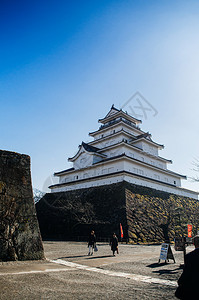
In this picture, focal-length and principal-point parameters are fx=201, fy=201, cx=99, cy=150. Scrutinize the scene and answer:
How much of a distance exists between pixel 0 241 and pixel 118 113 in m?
29.5

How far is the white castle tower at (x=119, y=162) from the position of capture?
26469mm

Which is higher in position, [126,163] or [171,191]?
[126,163]

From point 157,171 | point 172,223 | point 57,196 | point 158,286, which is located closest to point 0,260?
point 158,286

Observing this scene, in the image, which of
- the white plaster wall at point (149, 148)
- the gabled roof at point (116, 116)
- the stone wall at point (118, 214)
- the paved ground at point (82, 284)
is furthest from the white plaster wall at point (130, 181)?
the paved ground at point (82, 284)

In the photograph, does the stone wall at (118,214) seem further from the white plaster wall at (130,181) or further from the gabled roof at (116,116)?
the gabled roof at (116,116)

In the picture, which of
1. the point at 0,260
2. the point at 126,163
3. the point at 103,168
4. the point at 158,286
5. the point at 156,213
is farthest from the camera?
the point at 103,168

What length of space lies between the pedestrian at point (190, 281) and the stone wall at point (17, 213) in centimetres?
760

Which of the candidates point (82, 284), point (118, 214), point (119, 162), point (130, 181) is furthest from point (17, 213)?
point (119, 162)

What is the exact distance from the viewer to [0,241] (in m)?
7.75

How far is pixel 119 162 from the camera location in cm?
2650

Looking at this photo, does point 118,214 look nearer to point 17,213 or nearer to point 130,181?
point 130,181

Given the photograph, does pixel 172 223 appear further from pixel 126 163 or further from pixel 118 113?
pixel 118 113

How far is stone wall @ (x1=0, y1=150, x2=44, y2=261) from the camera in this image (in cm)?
797

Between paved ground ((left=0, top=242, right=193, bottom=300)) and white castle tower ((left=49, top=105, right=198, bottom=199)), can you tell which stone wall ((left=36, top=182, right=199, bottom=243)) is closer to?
white castle tower ((left=49, top=105, right=198, bottom=199))
